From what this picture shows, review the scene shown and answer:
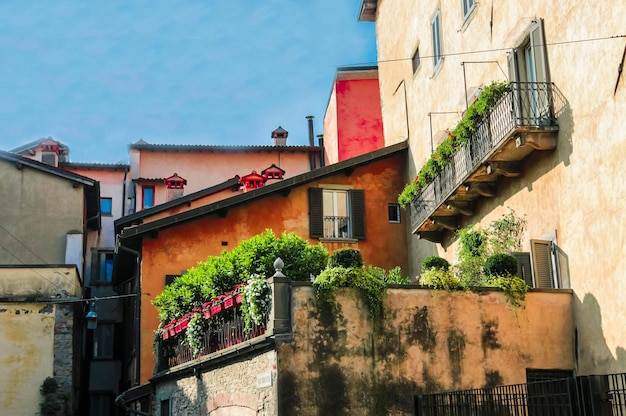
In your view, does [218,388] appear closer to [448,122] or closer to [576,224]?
[576,224]

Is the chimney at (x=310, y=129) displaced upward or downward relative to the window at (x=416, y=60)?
upward

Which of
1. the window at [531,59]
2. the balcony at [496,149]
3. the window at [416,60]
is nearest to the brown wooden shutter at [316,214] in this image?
the balcony at [496,149]

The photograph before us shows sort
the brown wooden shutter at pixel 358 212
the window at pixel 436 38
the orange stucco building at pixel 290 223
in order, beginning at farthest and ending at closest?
the brown wooden shutter at pixel 358 212, the orange stucco building at pixel 290 223, the window at pixel 436 38

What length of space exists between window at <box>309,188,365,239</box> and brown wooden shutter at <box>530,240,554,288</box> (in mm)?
8579

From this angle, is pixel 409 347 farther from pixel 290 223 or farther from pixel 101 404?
pixel 101 404

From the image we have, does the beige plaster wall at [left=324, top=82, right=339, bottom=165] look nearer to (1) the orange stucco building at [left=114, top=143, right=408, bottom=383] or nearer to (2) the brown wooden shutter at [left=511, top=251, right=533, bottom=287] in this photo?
(1) the orange stucco building at [left=114, top=143, right=408, bottom=383]

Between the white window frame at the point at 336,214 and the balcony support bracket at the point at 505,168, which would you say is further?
the white window frame at the point at 336,214

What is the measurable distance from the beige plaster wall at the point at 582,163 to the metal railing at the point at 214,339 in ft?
19.8

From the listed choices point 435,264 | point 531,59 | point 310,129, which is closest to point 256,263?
point 435,264

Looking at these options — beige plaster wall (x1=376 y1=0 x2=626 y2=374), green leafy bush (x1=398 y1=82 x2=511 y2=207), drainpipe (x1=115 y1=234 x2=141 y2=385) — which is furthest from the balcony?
drainpipe (x1=115 y1=234 x2=141 y2=385)

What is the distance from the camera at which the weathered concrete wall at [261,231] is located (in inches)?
984

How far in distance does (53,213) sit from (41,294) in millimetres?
5448

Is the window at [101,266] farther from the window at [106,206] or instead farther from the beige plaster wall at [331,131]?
the beige plaster wall at [331,131]

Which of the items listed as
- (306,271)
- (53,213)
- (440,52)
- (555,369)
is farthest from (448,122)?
(53,213)
